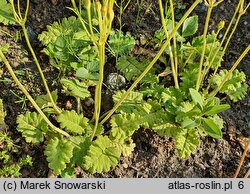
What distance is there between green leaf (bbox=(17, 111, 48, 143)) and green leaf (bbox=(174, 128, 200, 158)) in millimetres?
572

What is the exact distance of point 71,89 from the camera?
1931 millimetres

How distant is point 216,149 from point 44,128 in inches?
31.8

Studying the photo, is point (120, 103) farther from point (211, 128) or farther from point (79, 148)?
point (211, 128)

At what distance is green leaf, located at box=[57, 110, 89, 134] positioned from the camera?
184 cm

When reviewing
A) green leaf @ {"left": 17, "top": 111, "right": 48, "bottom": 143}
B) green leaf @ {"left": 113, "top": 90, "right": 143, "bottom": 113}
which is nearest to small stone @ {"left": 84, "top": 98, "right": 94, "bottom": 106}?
green leaf @ {"left": 113, "top": 90, "right": 143, "bottom": 113}

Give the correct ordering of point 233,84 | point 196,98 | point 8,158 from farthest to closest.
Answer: point 233,84 < point 8,158 < point 196,98

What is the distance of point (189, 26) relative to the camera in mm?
2072

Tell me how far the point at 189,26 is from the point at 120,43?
34cm

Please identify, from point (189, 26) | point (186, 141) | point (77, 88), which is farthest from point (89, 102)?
point (189, 26)

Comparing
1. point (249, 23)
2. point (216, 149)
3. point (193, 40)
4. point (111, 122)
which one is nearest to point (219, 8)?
point (249, 23)

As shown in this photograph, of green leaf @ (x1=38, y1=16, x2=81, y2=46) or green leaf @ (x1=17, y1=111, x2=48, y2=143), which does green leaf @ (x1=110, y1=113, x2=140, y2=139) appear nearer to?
green leaf @ (x1=17, y1=111, x2=48, y2=143)

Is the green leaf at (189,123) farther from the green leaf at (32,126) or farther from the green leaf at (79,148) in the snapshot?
the green leaf at (32,126)

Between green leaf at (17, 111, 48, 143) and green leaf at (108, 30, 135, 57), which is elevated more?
green leaf at (108, 30, 135, 57)

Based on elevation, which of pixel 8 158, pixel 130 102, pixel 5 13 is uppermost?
pixel 5 13
